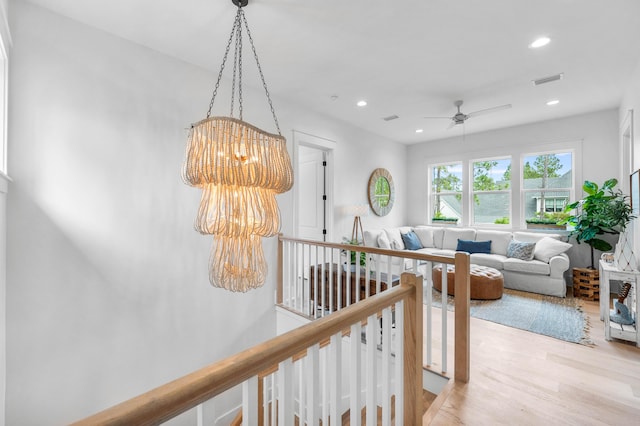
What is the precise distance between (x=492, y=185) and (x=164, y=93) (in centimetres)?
566

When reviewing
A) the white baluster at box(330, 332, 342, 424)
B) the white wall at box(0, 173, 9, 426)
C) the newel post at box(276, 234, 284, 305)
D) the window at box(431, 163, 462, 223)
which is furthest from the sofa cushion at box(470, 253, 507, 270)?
the white wall at box(0, 173, 9, 426)

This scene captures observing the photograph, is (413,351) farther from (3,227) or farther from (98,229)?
(3,227)

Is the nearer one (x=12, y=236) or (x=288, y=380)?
(x=288, y=380)

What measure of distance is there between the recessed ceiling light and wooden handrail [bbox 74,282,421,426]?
2950 millimetres

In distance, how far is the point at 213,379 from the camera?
70cm

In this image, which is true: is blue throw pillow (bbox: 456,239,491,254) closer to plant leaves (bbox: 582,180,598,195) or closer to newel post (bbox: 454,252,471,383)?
plant leaves (bbox: 582,180,598,195)

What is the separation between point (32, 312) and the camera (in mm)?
2178

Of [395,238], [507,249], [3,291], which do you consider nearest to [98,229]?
[3,291]

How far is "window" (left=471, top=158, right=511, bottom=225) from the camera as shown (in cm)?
559

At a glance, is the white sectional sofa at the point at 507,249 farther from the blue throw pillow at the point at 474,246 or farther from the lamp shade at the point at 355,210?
the lamp shade at the point at 355,210

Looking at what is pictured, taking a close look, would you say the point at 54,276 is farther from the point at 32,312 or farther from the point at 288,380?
the point at 288,380

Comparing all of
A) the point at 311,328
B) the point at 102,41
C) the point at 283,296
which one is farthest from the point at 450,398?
the point at 102,41

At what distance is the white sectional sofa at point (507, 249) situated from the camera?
4.23 metres

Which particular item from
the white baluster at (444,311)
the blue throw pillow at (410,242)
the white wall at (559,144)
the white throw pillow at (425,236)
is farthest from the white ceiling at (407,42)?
the white throw pillow at (425,236)
